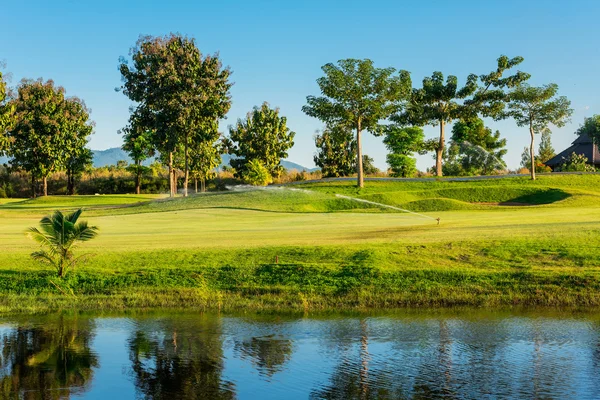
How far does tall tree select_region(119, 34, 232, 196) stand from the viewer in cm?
7556

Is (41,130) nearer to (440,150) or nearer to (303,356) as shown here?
(440,150)

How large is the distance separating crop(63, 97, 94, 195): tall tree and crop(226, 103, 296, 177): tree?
22617 millimetres

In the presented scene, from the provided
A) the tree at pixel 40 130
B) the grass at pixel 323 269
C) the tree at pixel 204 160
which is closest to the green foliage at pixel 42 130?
the tree at pixel 40 130

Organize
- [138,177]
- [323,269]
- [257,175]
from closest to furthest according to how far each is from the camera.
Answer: [323,269] < [257,175] < [138,177]

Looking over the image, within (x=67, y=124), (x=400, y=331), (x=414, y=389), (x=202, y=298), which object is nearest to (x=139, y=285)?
(x=202, y=298)

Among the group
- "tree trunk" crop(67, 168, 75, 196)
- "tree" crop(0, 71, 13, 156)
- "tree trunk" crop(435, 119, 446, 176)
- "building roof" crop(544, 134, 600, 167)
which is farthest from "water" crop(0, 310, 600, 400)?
"tree trunk" crop(67, 168, 75, 196)

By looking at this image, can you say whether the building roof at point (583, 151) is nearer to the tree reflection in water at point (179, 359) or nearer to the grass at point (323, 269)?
the grass at point (323, 269)

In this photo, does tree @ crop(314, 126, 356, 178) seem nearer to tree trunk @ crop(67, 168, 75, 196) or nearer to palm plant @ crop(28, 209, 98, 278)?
tree trunk @ crop(67, 168, 75, 196)

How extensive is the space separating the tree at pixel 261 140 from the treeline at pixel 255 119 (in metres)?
0.17

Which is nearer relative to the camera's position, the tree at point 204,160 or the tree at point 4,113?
the tree at point 4,113

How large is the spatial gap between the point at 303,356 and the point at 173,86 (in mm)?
62697

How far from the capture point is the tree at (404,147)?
9619cm

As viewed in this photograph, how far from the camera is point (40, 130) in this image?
313ft

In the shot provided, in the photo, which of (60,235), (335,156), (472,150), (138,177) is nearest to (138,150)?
(138,177)
